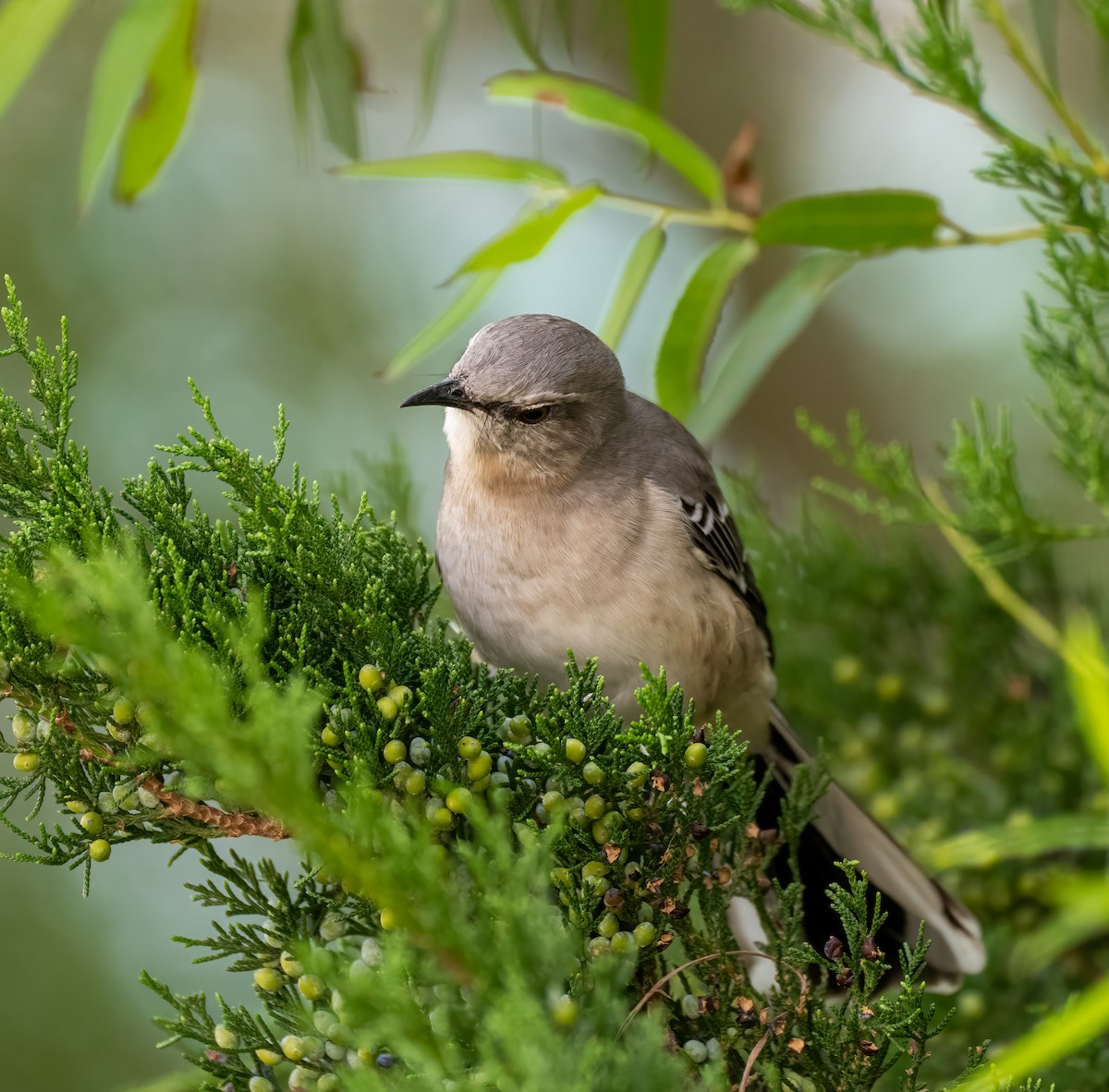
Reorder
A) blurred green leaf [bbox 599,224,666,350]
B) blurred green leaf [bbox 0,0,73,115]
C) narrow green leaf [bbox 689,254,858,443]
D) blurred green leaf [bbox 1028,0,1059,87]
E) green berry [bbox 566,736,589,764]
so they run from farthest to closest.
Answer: blurred green leaf [bbox 599,224,666,350] < narrow green leaf [bbox 689,254,858,443] < blurred green leaf [bbox 1028,0,1059,87] < blurred green leaf [bbox 0,0,73,115] < green berry [bbox 566,736,589,764]

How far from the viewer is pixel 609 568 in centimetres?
282

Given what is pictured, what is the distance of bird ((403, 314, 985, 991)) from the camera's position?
109 inches

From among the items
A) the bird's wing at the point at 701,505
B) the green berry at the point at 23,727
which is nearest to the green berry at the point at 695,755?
the green berry at the point at 23,727

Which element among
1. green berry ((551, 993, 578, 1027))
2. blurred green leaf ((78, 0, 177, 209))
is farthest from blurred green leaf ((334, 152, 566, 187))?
green berry ((551, 993, 578, 1027))

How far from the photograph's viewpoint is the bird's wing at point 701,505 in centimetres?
312

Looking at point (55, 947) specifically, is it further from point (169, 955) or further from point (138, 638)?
point (138, 638)

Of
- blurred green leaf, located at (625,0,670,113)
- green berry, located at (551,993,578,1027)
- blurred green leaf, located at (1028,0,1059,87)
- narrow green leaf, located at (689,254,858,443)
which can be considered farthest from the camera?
blurred green leaf, located at (625,0,670,113)

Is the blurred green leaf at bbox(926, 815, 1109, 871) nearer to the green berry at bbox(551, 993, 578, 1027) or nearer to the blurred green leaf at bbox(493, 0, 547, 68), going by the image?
the green berry at bbox(551, 993, 578, 1027)

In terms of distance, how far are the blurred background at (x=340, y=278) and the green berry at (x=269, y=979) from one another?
3.89 meters

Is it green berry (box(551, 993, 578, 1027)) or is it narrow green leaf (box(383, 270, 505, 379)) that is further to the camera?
narrow green leaf (box(383, 270, 505, 379))

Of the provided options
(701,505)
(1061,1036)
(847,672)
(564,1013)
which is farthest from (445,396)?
(1061,1036)

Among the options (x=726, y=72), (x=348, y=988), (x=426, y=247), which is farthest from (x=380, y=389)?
(x=348, y=988)

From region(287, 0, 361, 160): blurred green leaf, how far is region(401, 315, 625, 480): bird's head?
580 mm

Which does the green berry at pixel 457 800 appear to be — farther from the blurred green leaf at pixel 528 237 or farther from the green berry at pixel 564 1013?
the blurred green leaf at pixel 528 237
